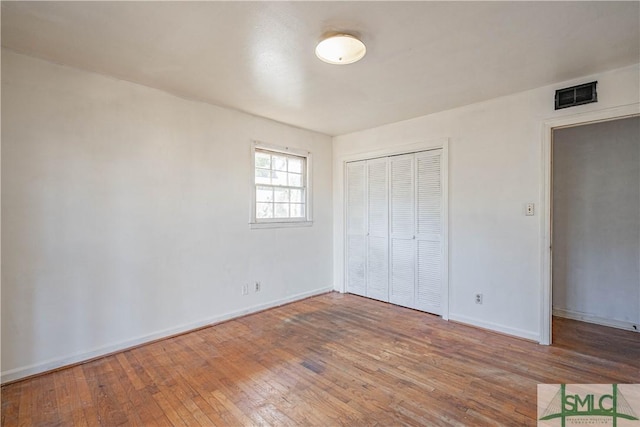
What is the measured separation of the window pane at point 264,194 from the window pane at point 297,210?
42 centimetres

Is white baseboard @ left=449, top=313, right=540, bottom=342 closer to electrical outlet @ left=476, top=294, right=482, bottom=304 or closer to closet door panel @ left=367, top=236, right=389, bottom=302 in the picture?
electrical outlet @ left=476, top=294, right=482, bottom=304

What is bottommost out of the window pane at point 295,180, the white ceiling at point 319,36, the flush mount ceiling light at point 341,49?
the window pane at point 295,180

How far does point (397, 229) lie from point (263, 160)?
206 cm

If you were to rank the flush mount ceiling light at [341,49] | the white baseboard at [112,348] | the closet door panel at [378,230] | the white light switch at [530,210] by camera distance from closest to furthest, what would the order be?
1. the flush mount ceiling light at [341,49]
2. the white baseboard at [112,348]
3. the white light switch at [530,210]
4. the closet door panel at [378,230]

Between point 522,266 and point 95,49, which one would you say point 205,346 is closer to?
point 95,49

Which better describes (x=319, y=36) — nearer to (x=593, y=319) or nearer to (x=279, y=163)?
(x=279, y=163)

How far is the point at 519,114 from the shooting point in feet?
10.1

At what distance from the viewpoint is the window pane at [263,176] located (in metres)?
3.98

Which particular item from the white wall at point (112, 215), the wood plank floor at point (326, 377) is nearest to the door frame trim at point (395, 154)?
the wood plank floor at point (326, 377)

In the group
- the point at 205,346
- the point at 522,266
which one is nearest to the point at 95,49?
the point at 205,346

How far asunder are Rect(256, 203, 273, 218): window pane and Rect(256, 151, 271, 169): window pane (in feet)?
1.68

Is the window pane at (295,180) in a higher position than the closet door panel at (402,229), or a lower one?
higher

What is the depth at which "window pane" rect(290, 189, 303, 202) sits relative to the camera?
4395mm

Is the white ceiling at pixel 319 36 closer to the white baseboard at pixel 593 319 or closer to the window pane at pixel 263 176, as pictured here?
the window pane at pixel 263 176
